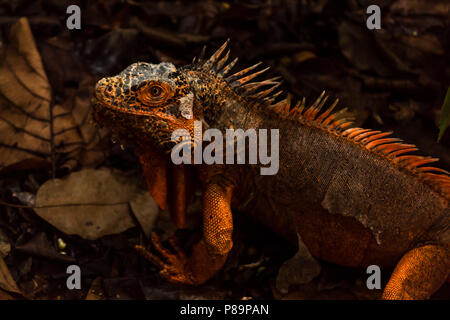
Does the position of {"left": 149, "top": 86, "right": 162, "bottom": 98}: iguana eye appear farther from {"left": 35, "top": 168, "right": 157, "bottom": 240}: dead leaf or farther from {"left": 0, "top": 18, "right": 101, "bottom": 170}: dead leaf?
{"left": 0, "top": 18, "right": 101, "bottom": 170}: dead leaf

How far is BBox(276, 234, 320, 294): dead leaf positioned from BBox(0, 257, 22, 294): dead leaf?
5.71 ft

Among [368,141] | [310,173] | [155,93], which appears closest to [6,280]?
[155,93]

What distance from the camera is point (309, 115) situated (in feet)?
9.61

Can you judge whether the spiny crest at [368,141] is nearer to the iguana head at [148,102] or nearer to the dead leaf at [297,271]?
the iguana head at [148,102]

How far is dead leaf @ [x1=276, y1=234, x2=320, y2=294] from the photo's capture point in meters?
3.18

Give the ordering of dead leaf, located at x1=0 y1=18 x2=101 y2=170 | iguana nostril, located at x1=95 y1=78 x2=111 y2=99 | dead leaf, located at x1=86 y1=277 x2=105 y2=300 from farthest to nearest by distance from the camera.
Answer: dead leaf, located at x1=0 y1=18 x2=101 y2=170 → dead leaf, located at x1=86 y1=277 x2=105 y2=300 → iguana nostril, located at x1=95 y1=78 x2=111 y2=99

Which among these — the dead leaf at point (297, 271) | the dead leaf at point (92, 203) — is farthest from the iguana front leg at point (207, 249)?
the dead leaf at point (297, 271)

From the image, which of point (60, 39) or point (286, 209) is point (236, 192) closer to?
point (286, 209)

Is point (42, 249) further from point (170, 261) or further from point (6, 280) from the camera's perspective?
point (170, 261)

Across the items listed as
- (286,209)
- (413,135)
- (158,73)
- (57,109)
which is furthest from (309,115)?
(57,109)

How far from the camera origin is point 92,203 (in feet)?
10.8

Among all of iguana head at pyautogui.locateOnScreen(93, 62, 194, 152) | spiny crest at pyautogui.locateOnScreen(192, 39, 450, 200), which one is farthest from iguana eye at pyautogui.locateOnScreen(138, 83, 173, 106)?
spiny crest at pyautogui.locateOnScreen(192, 39, 450, 200)

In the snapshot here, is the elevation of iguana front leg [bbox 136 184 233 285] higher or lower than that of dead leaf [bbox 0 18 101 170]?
lower

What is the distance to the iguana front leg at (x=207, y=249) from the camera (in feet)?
9.72
